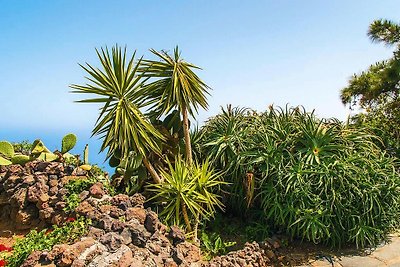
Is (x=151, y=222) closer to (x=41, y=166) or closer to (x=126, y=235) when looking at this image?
(x=126, y=235)

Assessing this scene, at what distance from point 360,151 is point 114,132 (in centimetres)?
368

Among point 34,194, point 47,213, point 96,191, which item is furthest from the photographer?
point 34,194

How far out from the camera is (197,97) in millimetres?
5930

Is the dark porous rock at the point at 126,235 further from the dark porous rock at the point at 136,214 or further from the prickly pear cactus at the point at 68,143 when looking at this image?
the prickly pear cactus at the point at 68,143

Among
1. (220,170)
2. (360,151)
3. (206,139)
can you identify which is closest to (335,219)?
(360,151)

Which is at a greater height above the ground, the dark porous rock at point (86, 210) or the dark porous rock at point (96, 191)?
the dark porous rock at point (96, 191)

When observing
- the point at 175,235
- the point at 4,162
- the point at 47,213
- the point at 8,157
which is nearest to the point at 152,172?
the point at 175,235

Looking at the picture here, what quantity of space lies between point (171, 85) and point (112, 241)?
2.60 metres

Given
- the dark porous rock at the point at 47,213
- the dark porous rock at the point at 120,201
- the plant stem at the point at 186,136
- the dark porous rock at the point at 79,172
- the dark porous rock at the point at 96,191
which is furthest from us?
the plant stem at the point at 186,136

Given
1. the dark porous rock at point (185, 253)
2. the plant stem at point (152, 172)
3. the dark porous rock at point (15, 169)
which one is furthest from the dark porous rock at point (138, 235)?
the dark porous rock at point (15, 169)

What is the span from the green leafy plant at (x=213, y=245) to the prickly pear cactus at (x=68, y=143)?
265 centimetres

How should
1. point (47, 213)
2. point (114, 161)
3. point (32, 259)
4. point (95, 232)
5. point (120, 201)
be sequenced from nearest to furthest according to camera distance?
point (32, 259) → point (95, 232) → point (120, 201) → point (47, 213) → point (114, 161)

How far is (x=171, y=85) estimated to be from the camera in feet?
18.6

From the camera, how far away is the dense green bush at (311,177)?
516 centimetres
